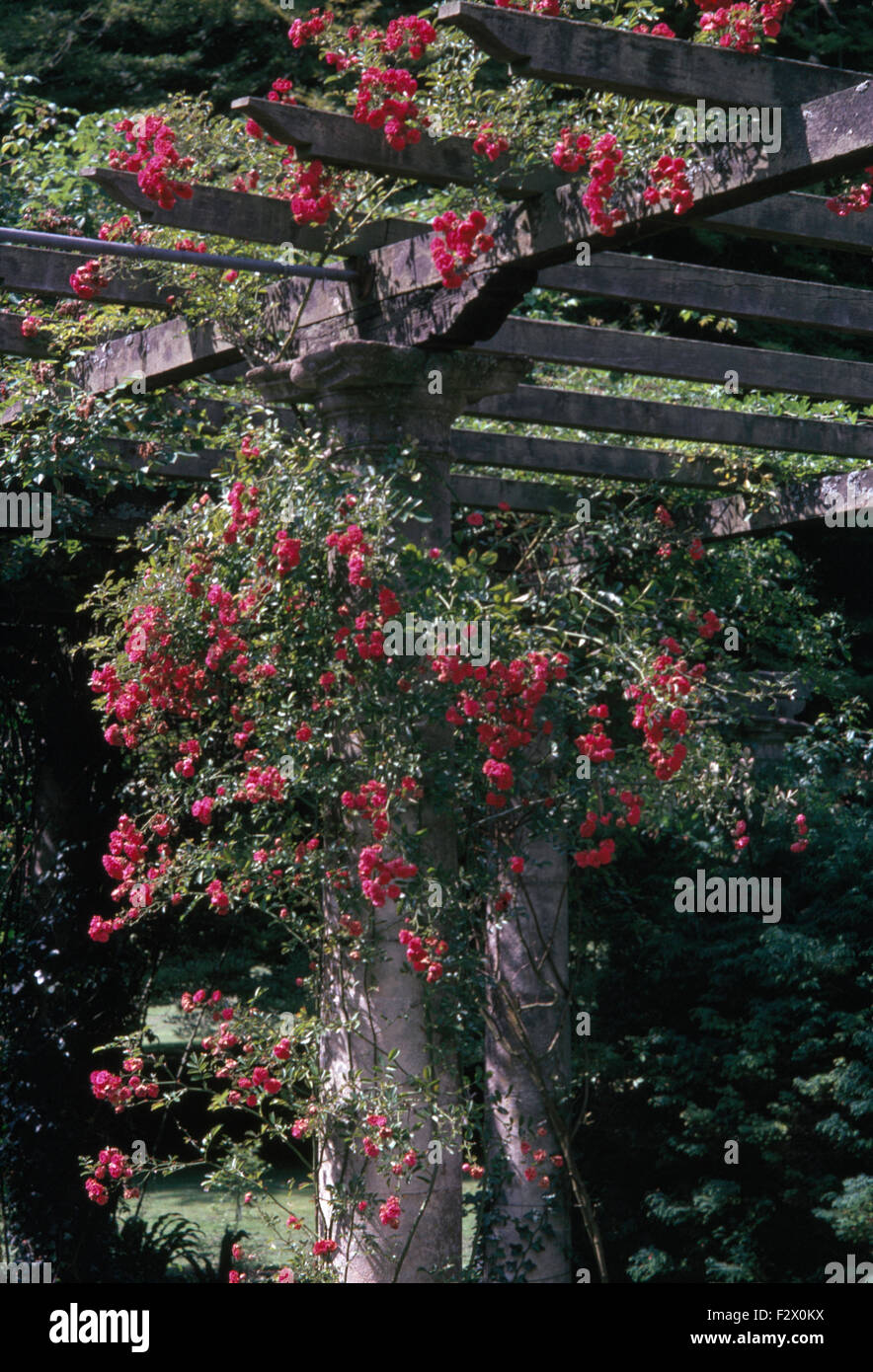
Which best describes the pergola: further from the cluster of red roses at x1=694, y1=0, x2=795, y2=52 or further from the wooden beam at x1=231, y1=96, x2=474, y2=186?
the cluster of red roses at x1=694, y1=0, x2=795, y2=52

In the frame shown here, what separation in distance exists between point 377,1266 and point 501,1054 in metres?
2.66

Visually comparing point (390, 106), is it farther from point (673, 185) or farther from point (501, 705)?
point (501, 705)

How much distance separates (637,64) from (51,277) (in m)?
2.82

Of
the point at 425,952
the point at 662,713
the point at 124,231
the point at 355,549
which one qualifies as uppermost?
the point at 124,231

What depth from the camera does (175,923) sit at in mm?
7578

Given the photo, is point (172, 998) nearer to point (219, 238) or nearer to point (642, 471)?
point (642, 471)

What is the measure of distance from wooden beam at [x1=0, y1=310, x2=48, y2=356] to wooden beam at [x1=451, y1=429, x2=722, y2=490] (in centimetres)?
184

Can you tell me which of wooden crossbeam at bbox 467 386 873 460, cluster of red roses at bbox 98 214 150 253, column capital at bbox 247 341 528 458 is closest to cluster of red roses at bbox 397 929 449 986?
column capital at bbox 247 341 528 458

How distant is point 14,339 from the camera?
6246 millimetres

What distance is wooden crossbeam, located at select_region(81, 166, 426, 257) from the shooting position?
4.61 meters

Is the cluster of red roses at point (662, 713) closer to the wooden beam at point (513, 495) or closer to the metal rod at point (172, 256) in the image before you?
the metal rod at point (172, 256)

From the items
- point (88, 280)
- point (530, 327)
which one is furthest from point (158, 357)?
point (530, 327)

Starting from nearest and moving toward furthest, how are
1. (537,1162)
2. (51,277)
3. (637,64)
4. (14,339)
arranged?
(637,64) < (51,277) < (14,339) < (537,1162)

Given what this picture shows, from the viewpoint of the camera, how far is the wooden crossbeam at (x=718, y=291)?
5.16m
